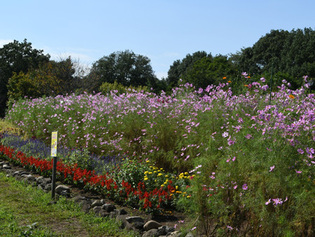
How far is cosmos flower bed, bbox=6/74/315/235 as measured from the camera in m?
3.77

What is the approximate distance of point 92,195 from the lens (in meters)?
6.17

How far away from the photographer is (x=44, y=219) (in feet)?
16.6

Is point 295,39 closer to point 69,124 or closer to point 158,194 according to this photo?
point 69,124

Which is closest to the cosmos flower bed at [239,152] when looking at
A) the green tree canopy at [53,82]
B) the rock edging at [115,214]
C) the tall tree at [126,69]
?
the rock edging at [115,214]

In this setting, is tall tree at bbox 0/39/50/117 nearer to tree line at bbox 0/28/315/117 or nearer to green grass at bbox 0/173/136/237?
tree line at bbox 0/28/315/117

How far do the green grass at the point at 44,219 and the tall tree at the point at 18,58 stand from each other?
36600mm

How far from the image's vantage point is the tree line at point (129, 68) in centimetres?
2666

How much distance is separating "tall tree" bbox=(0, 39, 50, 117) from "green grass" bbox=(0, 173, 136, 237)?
36600mm

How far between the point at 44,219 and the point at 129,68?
46580 millimetres

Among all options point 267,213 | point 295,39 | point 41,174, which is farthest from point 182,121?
point 295,39

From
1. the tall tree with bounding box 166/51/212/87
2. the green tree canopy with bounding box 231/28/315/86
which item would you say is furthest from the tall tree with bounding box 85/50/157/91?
the green tree canopy with bounding box 231/28/315/86

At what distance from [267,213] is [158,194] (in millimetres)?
1941

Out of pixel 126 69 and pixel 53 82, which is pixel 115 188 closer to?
pixel 53 82

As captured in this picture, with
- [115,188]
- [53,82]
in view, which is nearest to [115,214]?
[115,188]
